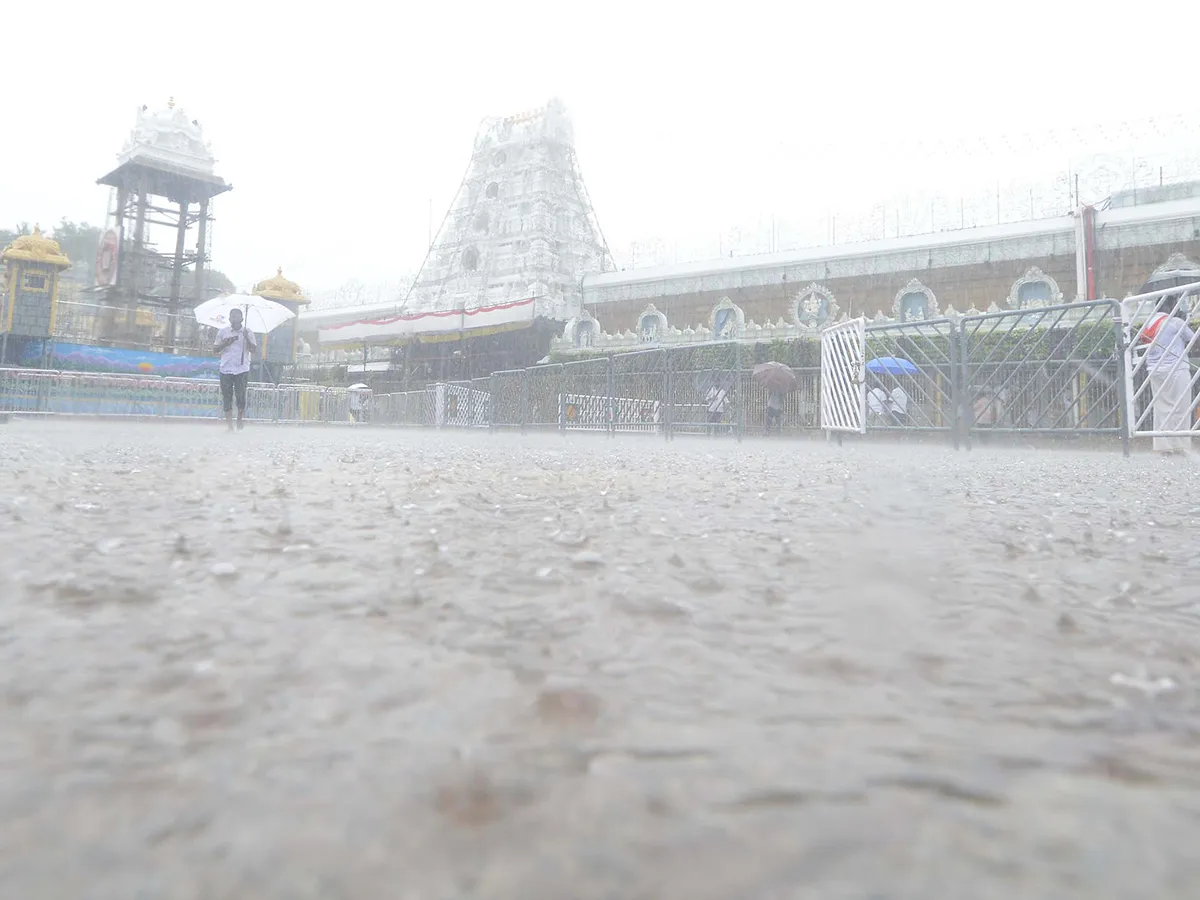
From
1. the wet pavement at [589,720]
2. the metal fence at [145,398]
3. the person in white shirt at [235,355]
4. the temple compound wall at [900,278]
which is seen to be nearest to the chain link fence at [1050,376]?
the wet pavement at [589,720]

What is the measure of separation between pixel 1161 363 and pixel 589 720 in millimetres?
6533

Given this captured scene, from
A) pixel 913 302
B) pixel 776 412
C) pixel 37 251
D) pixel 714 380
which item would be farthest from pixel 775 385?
pixel 37 251

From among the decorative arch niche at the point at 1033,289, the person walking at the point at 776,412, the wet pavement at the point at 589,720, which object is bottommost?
the wet pavement at the point at 589,720

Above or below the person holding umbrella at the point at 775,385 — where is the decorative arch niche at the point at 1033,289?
above

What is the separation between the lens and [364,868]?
377 mm

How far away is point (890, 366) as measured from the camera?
321 inches

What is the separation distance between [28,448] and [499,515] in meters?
3.70

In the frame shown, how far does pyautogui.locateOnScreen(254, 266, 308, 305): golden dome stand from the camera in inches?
854

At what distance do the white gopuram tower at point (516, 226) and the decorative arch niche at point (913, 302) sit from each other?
479 inches

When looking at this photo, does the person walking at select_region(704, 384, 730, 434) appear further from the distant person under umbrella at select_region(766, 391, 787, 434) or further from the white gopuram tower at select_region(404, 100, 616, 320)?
the white gopuram tower at select_region(404, 100, 616, 320)

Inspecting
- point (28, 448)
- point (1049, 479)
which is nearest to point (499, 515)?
point (1049, 479)

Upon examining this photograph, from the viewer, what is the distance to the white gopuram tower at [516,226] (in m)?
30.8

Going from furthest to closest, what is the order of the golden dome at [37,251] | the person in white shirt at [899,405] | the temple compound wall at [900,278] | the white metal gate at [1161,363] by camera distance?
the temple compound wall at [900,278], the golden dome at [37,251], the person in white shirt at [899,405], the white metal gate at [1161,363]

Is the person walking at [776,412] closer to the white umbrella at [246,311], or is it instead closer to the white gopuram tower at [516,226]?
the white umbrella at [246,311]
